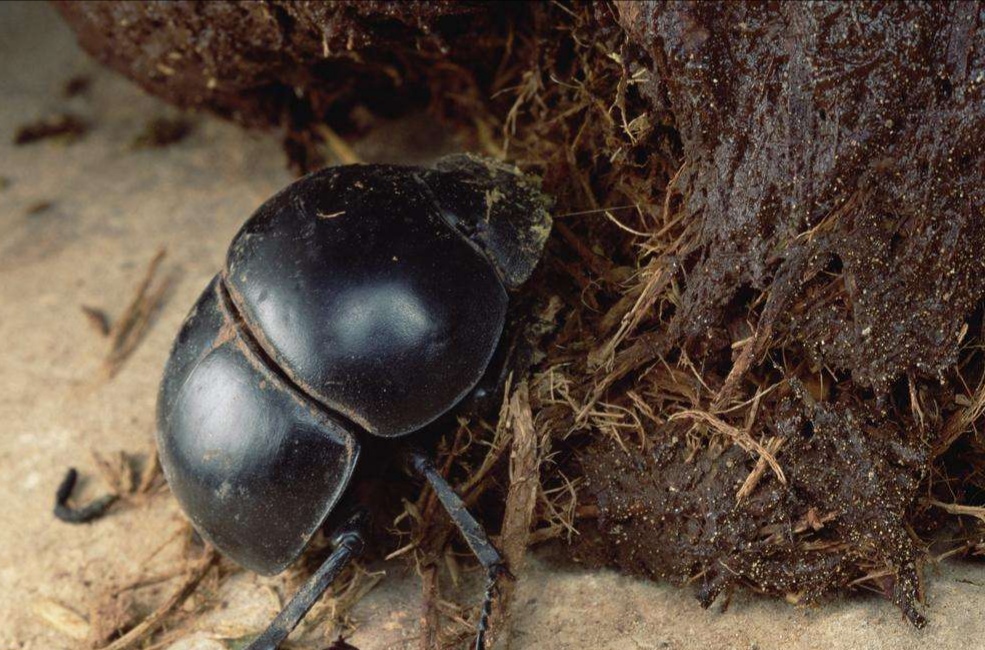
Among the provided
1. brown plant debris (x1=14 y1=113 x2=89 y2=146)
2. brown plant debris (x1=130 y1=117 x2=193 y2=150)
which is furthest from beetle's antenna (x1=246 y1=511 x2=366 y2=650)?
brown plant debris (x1=14 y1=113 x2=89 y2=146)

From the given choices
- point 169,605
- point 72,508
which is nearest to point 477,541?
point 169,605

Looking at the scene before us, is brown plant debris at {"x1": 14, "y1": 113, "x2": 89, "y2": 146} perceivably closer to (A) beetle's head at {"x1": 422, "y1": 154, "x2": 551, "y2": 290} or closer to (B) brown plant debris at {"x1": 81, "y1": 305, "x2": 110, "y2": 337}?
(B) brown plant debris at {"x1": 81, "y1": 305, "x2": 110, "y2": 337}

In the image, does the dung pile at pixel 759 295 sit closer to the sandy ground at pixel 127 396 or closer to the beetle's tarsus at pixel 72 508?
the sandy ground at pixel 127 396

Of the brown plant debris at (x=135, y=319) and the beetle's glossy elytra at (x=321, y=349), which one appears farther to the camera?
the brown plant debris at (x=135, y=319)

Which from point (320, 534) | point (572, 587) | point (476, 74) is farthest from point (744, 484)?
point (476, 74)

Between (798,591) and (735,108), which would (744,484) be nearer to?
(798,591)

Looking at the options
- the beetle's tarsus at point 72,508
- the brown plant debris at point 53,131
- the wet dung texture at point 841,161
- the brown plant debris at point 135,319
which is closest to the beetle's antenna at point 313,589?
the beetle's tarsus at point 72,508

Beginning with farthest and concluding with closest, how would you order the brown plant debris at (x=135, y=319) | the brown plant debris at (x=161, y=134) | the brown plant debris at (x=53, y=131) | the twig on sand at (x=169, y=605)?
the brown plant debris at (x=53, y=131) < the brown plant debris at (x=161, y=134) < the brown plant debris at (x=135, y=319) < the twig on sand at (x=169, y=605)
